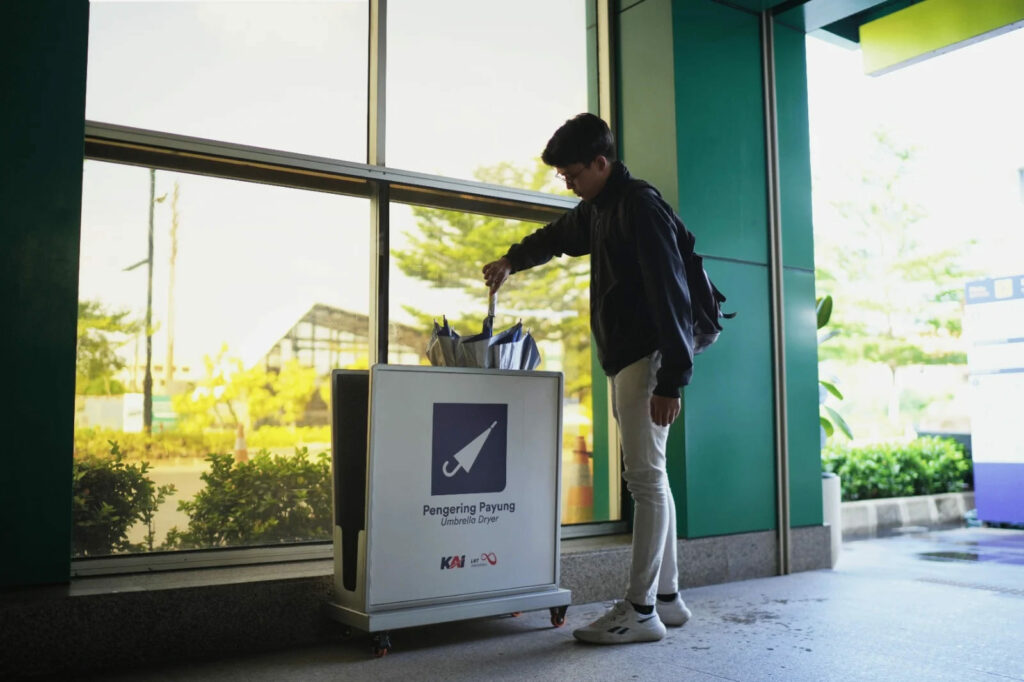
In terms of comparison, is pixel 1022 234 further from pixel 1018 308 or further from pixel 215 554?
pixel 215 554

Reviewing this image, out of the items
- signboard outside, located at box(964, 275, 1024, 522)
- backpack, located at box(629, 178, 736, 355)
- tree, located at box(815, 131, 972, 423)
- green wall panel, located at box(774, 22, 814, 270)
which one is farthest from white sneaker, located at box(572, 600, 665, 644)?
tree, located at box(815, 131, 972, 423)

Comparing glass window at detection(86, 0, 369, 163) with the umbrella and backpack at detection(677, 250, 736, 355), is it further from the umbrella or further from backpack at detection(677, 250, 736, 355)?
backpack at detection(677, 250, 736, 355)

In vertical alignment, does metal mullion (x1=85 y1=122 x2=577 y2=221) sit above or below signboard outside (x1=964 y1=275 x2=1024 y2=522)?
above

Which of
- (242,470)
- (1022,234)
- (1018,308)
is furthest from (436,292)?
(1022,234)

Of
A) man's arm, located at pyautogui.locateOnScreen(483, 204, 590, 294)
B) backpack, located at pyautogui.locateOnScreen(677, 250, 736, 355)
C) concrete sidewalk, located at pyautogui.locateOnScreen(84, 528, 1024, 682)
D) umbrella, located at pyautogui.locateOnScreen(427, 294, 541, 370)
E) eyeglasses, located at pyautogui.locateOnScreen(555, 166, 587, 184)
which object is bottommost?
concrete sidewalk, located at pyautogui.locateOnScreen(84, 528, 1024, 682)

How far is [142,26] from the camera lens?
349 cm

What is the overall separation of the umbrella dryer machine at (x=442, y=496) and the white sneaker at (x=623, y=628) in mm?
272

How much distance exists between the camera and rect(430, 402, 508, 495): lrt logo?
3020mm

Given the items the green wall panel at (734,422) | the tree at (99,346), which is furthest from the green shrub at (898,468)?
the tree at (99,346)

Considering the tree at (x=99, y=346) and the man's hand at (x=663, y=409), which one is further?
the tree at (x=99, y=346)

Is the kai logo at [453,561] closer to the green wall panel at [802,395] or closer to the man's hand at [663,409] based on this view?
the man's hand at [663,409]

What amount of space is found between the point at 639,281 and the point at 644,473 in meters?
0.67

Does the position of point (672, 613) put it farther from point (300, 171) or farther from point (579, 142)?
point (300, 171)

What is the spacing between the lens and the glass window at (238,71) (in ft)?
11.3
